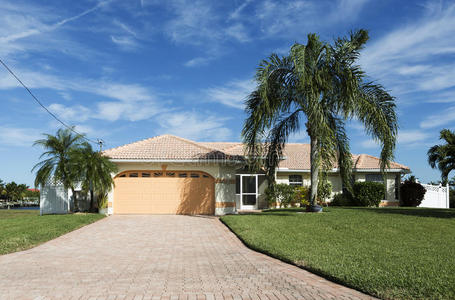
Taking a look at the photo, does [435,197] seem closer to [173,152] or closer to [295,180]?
[295,180]

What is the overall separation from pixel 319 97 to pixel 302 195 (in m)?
8.12

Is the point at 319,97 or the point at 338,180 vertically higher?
the point at 319,97

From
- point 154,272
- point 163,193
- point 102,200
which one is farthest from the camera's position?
point 163,193

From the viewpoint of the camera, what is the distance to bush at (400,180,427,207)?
25000 mm

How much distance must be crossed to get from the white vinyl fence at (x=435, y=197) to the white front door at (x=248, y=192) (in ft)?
40.2

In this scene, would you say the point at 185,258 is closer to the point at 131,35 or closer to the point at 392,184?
the point at 131,35

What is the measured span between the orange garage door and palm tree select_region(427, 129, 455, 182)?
12.3 meters

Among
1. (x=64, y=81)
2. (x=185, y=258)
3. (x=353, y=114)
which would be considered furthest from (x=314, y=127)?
(x=64, y=81)

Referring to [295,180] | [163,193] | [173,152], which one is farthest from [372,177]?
[163,193]

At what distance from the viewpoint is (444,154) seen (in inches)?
794

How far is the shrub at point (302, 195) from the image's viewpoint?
74.0ft

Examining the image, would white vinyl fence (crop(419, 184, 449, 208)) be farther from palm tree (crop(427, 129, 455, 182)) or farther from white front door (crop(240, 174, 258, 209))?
white front door (crop(240, 174, 258, 209))

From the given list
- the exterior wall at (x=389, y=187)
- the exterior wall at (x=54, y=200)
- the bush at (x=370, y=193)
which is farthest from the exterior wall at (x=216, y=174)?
the exterior wall at (x=389, y=187)

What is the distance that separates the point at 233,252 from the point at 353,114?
1001cm
